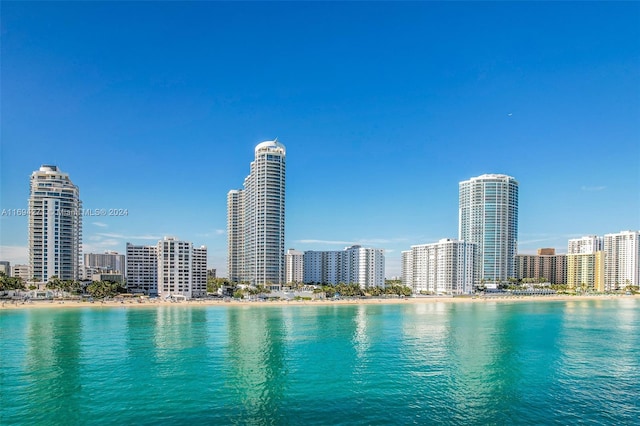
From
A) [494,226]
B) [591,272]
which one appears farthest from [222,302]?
[591,272]

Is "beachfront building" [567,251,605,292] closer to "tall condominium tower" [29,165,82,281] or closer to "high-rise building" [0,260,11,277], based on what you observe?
"tall condominium tower" [29,165,82,281]

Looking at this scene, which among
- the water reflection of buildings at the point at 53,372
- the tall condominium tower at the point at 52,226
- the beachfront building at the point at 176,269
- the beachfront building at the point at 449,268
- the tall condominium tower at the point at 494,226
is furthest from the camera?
the tall condominium tower at the point at 494,226

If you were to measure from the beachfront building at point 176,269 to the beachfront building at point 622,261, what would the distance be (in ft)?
665

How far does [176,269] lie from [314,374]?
99.7m

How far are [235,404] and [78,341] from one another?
38.4 m

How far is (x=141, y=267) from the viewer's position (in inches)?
5645

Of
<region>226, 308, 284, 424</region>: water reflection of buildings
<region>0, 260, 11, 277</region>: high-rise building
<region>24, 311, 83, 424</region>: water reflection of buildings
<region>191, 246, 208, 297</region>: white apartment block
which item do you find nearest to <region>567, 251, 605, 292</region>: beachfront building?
<region>191, 246, 208, 297</region>: white apartment block

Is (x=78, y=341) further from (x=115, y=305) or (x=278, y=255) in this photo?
(x=278, y=255)

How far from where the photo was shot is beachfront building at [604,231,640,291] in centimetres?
18938

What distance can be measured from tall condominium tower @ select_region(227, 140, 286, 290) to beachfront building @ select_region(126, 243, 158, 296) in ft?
113

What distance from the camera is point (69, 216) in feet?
434

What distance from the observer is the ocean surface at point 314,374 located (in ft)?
101

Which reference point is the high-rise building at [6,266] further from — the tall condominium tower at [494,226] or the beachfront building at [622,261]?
the beachfront building at [622,261]

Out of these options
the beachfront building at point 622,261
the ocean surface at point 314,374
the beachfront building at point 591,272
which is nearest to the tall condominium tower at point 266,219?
the ocean surface at point 314,374
